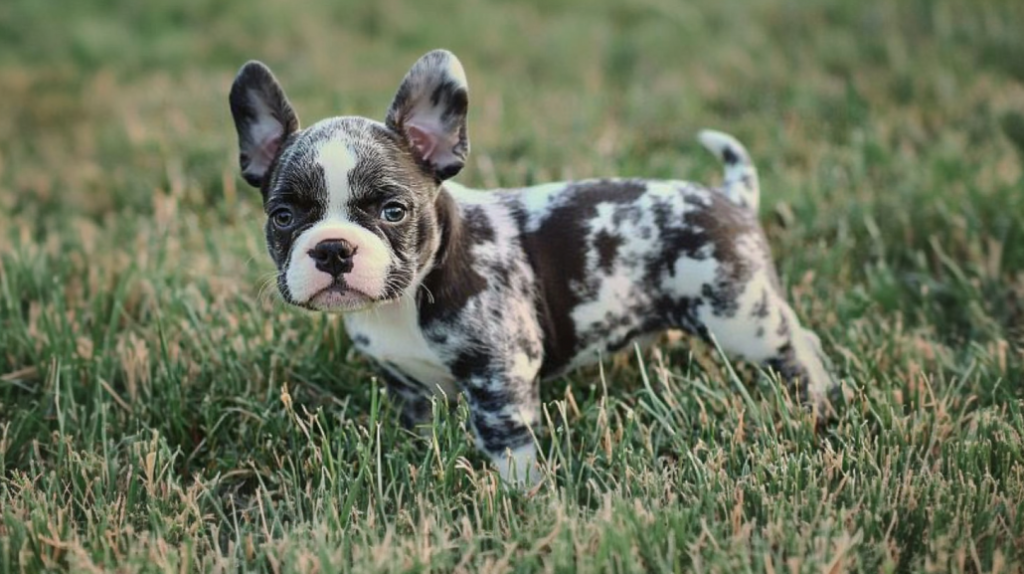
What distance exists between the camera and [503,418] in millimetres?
3543

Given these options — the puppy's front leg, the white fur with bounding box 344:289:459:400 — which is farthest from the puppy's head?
the puppy's front leg

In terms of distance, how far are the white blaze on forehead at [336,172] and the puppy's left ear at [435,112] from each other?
0.26 metres

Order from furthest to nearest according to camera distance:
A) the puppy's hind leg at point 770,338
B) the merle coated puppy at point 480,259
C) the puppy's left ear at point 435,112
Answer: the puppy's hind leg at point 770,338 < the puppy's left ear at point 435,112 < the merle coated puppy at point 480,259

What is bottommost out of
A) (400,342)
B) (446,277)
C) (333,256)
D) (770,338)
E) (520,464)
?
(520,464)

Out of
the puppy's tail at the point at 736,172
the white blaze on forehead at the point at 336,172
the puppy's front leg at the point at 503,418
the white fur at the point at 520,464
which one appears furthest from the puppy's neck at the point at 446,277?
the puppy's tail at the point at 736,172

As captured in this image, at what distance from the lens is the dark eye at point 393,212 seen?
3.30m

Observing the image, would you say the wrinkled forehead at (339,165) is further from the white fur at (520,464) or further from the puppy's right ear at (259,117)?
the white fur at (520,464)

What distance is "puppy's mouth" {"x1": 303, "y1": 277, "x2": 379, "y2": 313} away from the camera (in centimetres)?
318

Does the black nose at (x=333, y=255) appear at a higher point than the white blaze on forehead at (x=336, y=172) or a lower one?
lower

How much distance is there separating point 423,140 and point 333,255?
579 millimetres

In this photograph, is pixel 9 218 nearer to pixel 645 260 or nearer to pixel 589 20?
pixel 645 260

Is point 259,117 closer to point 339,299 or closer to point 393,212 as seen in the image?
point 393,212

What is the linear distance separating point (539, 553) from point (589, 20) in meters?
7.78

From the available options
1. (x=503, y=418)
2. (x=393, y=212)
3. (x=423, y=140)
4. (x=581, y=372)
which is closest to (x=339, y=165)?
(x=393, y=212)
